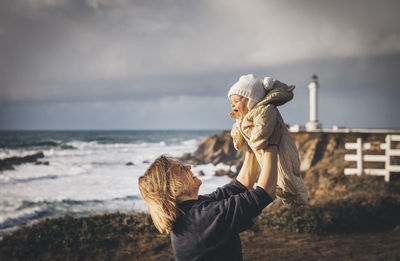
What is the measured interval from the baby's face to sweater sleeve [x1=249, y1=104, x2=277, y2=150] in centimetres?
20

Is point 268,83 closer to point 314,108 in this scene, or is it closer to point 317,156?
point 317,156

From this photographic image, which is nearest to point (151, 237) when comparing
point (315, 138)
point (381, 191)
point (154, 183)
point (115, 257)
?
point (115, 257)

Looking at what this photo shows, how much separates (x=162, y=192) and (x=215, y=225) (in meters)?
0.37

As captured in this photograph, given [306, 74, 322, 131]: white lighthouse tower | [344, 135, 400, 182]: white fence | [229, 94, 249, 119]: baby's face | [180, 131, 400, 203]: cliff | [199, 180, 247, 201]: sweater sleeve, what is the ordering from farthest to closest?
[306, 74, 322, 131]: white lighthouse tower < [180, 131, 400, 203]: cliff < [344, 135, 400, 182]: white fence < [199, 180, 247, 201]: sweater sleeve < [229, 94, 249, 119]: baby's face

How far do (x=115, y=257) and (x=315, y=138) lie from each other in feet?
48.4

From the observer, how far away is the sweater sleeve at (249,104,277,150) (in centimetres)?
170

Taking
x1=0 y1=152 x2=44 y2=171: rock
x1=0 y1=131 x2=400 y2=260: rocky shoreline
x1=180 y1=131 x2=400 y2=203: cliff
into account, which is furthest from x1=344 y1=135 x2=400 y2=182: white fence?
x1=0 y1=152 x2=44 y2=171: rock

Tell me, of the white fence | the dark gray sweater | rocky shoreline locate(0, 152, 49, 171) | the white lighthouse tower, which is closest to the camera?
the dark gray sweater

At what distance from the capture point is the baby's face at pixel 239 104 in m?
1.93

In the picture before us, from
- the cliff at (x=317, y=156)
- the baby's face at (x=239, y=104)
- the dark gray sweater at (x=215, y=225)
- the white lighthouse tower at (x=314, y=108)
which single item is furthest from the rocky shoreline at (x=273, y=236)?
the white lighthouse tower at (x=314, y=108)

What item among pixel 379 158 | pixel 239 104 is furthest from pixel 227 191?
pixel 379 158

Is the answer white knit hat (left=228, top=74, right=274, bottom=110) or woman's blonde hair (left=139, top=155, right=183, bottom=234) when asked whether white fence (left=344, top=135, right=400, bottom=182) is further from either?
woman's blonde hair (left=139, top=155, right=183, bottom=234)

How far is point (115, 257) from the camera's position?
222 inches

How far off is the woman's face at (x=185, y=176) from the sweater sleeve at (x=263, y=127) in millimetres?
458
